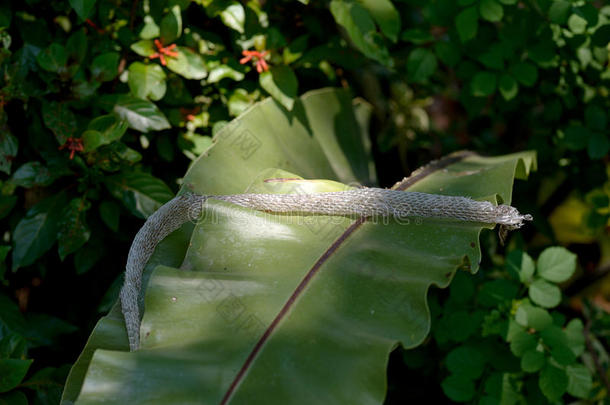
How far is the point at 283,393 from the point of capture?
64cm

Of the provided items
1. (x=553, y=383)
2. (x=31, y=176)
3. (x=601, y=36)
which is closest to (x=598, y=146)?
(x=601, y=36)

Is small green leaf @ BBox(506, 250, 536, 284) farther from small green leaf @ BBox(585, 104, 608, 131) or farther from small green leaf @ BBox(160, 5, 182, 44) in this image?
small green leaf @ BBox(160, 5, 182, 44)

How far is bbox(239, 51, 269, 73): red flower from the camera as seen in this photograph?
1.17 metres

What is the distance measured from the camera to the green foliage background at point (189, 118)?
104 cm

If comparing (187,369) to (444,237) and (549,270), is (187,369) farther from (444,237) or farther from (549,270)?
(549,270)

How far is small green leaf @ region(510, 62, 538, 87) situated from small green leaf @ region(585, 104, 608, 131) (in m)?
0.20

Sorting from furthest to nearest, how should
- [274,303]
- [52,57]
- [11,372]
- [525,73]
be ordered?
1. [525,73]
2. [52,57]
3. [11,372]
4. [274,303]

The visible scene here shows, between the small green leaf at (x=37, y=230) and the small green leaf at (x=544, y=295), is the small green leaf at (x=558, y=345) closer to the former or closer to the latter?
the small green leaf at (x=544, y=295)

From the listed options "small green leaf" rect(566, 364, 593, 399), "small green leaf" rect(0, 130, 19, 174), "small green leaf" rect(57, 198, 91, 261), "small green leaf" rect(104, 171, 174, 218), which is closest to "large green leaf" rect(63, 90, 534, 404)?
"small green leaf" rect(104, 171, 174, 218)

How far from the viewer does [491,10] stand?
45.3 inches

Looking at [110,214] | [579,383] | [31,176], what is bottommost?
[579,383]

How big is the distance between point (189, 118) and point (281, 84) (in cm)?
22

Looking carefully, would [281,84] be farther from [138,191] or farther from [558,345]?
[558,345]

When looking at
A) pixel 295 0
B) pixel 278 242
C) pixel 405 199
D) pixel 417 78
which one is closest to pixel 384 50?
pixel 417 78
